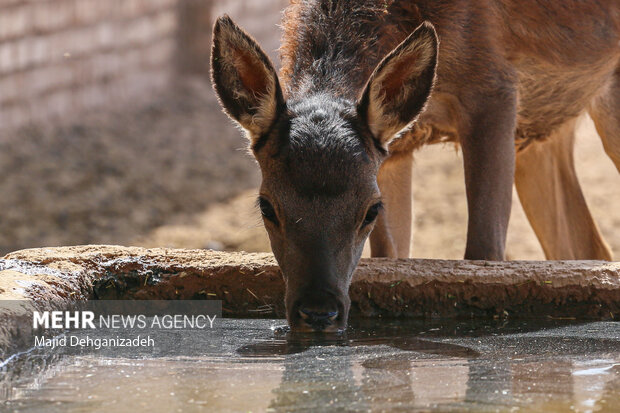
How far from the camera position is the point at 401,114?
5434 mm

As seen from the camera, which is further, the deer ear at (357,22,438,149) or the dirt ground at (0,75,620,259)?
the dirt ground at (0,75,620,259)

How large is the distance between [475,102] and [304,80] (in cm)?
126

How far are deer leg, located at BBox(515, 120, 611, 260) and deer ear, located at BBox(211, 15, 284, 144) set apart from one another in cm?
333

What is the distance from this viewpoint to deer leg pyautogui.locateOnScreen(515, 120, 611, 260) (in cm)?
815

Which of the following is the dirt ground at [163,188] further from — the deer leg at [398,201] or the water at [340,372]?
the water at [340,372]

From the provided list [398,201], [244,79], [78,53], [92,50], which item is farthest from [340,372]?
[92,50]

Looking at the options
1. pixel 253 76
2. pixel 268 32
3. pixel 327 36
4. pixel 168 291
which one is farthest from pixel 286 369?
pixel 268 32

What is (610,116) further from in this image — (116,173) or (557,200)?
(116,173)

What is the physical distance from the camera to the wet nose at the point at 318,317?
4543 mm

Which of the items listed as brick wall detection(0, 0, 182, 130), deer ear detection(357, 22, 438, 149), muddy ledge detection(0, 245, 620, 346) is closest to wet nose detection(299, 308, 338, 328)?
muddy ledge detection(0, 245, 620, 346)

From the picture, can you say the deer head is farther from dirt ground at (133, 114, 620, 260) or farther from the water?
dirt ground at (133, 114, 620, 260)

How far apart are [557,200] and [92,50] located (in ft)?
26.1

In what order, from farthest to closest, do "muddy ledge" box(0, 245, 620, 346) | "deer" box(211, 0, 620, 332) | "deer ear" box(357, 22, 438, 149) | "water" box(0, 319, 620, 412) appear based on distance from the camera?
1. "muddy ledge" box(0, 245, 620, 346)
2. "deer ear" box(357, 22, 438, 149)
3. "deer" box(211, 0, 620, 332)
4. "water" box(0, 319, 620, 412)

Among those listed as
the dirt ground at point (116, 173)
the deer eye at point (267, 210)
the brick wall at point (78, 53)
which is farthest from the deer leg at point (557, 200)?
the brick wall at point (78, 53)
